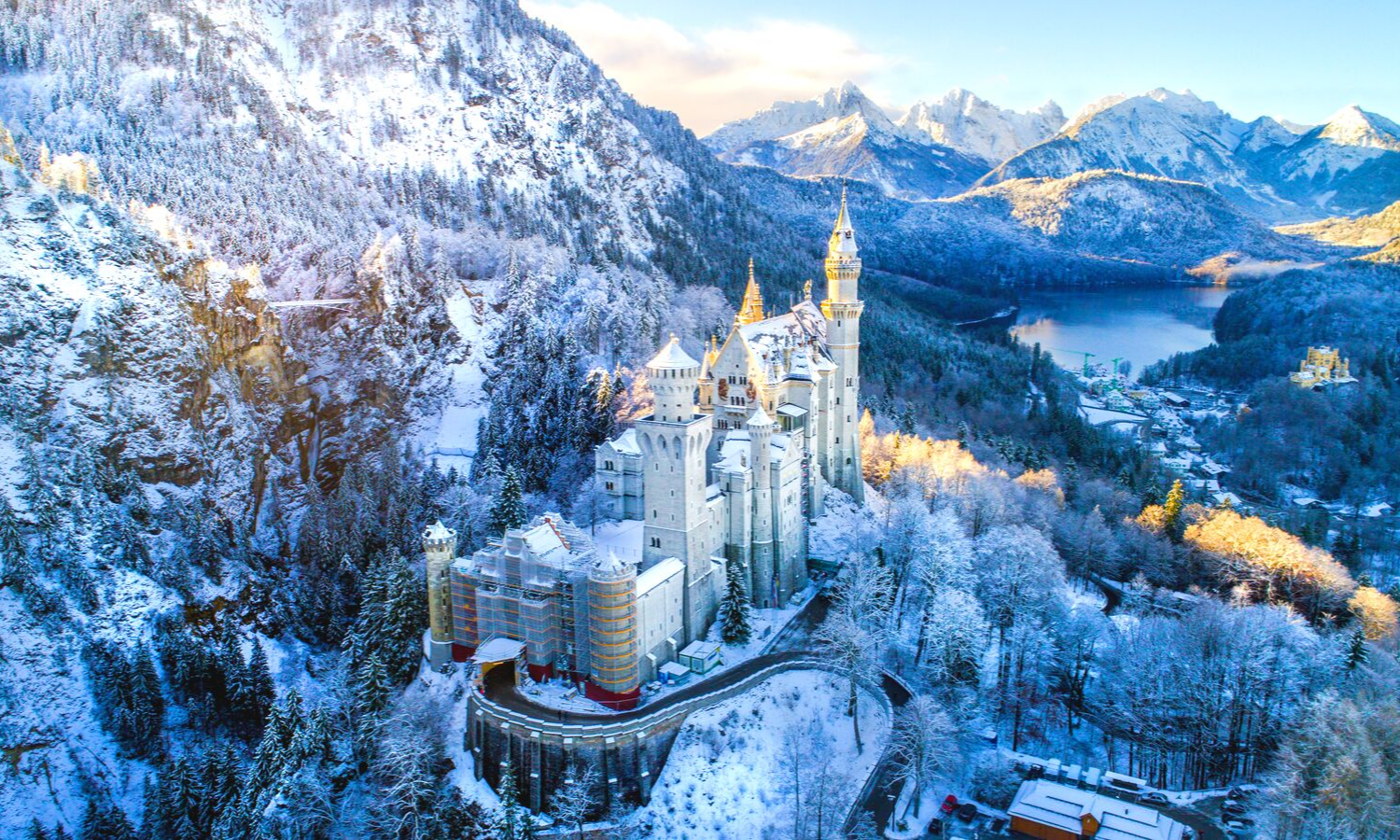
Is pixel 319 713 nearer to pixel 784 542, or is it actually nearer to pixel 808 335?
pixel 784 542

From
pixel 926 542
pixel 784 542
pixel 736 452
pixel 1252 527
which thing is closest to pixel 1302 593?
pixel 1252 527

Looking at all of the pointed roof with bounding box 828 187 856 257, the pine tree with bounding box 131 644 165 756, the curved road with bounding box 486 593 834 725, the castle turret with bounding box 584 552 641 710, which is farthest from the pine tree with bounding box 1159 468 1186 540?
the pine tree with bounding box 131 644 165 756

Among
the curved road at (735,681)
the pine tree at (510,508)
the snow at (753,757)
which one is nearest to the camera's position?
the snow at (753,757)

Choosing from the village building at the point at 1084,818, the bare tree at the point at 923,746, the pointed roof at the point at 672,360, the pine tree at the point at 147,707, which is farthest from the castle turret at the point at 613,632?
the pine tree at the point at 147,707

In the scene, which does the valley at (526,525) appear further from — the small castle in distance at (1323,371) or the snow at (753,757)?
the small castle in distance at (1323,371)

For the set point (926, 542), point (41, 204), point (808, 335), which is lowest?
point (926, 542)
